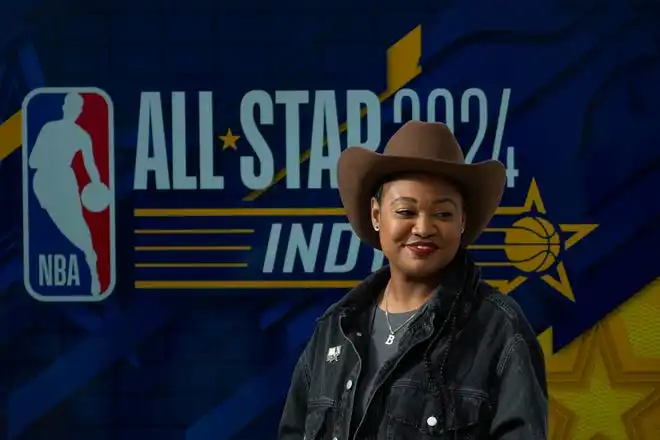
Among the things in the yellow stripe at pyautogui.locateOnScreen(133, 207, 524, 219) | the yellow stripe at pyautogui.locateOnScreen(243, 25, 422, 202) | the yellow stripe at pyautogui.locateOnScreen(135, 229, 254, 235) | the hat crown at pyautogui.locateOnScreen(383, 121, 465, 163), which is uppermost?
the yellow stripe at pyautogui.locateOnScreen(243, 25, 422, 202)

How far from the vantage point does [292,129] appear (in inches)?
109

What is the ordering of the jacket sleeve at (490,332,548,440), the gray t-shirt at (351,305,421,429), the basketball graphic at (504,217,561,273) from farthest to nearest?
the basketball graphic at (504,217,561,273)
the gray t-shirt at (351,305,421,429)
the jacket sleeve at (490,332,548,440)

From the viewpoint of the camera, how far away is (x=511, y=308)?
5.04ft

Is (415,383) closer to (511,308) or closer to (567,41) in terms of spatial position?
(511,308)

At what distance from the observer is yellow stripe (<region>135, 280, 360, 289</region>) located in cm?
278

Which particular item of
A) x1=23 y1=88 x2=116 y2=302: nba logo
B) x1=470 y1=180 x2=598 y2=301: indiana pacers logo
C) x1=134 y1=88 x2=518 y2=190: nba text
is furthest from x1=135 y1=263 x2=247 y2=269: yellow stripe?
x1=470 y1=180 x2=598 y2=301: indiana pacers logo

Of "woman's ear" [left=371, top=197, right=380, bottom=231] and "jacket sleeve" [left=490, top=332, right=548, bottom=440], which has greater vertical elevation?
"woman's ear" [left=371, top=197, right=380, bottom=231]

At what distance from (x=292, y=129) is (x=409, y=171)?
1.22 meters

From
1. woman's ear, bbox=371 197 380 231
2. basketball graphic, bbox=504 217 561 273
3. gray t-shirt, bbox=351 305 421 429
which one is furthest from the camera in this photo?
basketball graphic, bbox=504 217 561 273

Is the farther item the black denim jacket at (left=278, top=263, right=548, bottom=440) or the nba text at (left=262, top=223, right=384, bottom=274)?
the nba text at (left=262, top=223, right=384, bottom=274)

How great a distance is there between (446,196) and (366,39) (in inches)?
50.7

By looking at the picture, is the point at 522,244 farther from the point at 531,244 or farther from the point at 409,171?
the point at 409,171

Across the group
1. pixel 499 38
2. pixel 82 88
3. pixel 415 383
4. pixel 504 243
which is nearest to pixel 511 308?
pixel 415 383

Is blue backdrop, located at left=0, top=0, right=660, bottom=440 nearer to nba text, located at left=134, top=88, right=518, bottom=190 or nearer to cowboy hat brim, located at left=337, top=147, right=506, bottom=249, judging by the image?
nba text, located at left=134, top=88, right=518, bottom=190
